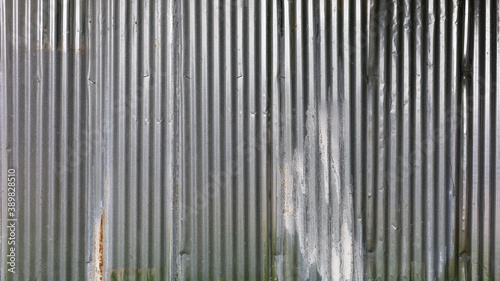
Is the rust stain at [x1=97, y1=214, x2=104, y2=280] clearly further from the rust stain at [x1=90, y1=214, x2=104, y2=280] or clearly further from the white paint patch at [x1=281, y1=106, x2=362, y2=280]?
the white paint patch at [x1=281, y1=106, x2=362, y2=280]

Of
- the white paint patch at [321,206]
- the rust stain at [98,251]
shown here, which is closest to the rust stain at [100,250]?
the rust stain at [98,251]

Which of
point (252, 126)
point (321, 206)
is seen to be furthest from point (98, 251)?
point (321, 206)

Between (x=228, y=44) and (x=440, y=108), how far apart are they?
164 centimetres

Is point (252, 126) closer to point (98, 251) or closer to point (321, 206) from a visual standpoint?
point (321, 206)

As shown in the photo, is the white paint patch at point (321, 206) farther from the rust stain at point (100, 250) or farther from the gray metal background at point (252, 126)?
the rust stain at point (100, 250)

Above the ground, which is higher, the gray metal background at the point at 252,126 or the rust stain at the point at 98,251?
the gray metal background at the point at 252,126

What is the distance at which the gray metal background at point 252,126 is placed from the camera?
3.07 m

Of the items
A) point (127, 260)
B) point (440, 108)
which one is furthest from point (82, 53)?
point (440, 108)

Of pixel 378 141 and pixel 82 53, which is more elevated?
pixel 82 53

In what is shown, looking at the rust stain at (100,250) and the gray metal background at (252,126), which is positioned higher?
the gray metal background at (252,126)

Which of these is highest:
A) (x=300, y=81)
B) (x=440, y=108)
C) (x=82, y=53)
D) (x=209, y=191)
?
(x=82, y=53)

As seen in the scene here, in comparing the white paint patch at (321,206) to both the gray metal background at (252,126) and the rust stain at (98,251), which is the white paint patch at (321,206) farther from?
the rust stain at (98,251)

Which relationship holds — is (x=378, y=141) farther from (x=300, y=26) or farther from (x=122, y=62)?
(x=122, y=62)

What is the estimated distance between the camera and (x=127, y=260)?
3.11 metres
